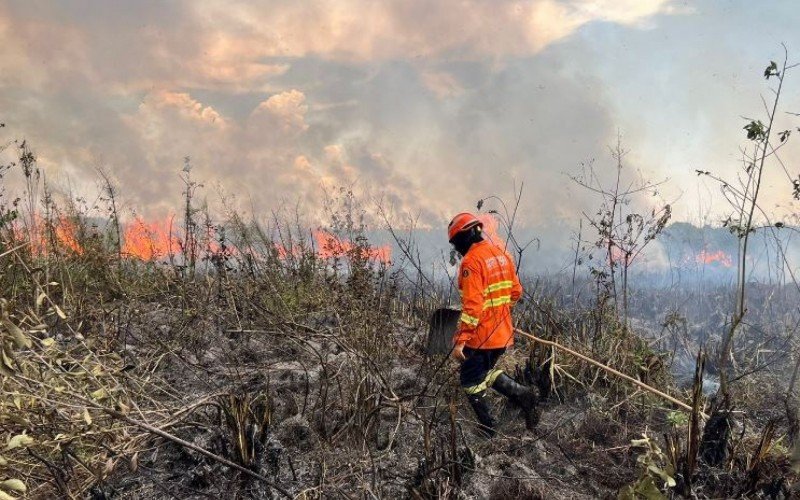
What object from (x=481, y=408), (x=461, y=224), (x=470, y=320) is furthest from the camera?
(x=461, y=224)

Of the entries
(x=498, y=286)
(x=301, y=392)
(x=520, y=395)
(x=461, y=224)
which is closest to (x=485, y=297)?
(x=498, y=286)

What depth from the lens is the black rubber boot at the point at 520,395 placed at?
466 cm

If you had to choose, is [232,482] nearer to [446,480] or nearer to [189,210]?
[446,480]

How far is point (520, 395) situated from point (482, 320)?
2.37 ft

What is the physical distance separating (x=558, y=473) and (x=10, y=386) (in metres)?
3.59

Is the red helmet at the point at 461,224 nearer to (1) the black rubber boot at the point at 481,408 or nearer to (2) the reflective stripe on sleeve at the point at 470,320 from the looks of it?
(2) the reflective stripe on sleeve at the point at 470,320

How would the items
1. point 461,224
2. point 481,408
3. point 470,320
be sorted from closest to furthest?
point 470,320 < point 481,408 < point 461,224

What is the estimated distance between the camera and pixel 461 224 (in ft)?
15.7

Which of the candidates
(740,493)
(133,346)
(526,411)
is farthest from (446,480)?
(133,346)

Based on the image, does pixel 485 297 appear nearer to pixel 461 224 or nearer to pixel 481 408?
pixel 461 224

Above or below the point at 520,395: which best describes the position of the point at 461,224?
above

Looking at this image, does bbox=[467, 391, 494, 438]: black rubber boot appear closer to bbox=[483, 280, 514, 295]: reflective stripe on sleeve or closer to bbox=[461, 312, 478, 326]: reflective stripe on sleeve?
bbox=[461, 312, 478, 326]: reflective stripe on sleeve

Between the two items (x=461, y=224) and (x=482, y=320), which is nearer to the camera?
(x=482, y=320)

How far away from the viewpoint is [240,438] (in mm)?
3406
